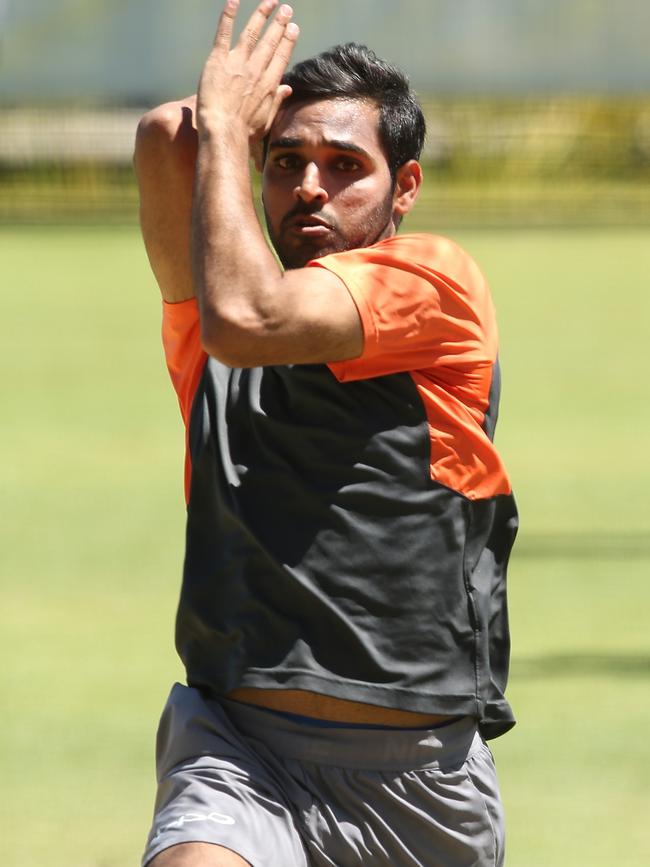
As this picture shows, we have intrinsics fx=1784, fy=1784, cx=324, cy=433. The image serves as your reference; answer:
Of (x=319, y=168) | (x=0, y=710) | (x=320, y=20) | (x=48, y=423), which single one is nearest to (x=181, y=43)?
(x=320, y=20)

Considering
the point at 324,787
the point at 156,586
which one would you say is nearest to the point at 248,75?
the point at 324,787

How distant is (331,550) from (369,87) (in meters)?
1.00

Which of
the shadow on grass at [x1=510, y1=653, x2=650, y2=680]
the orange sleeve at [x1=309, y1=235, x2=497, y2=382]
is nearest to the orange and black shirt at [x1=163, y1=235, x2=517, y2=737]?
A: the orange sleeve at [x1=309, y1=235, x2=497, y2=382]

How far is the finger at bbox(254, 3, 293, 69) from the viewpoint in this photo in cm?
339

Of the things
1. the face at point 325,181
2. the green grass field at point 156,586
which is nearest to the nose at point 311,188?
the face at point 325,181

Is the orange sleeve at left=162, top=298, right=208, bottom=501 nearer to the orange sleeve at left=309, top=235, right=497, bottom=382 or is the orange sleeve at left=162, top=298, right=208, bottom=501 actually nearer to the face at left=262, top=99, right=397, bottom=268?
the face at left=262, top=99, right=397, bottom=268

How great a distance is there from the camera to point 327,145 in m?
3.49

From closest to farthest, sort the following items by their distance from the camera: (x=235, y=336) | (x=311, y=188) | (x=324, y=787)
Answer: (x=235, y=336) < (x=324, y=787) < (x=311, y=188)

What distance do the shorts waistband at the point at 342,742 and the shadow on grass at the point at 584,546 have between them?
190 inches

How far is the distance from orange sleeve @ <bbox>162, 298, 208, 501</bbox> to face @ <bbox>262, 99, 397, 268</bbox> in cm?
23

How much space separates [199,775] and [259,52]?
1.35 metres

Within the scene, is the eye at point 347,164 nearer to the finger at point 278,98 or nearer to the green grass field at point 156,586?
the finger at point 278,98

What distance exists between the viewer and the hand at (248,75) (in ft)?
10.7

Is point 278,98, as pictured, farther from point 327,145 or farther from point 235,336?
point 235,336
